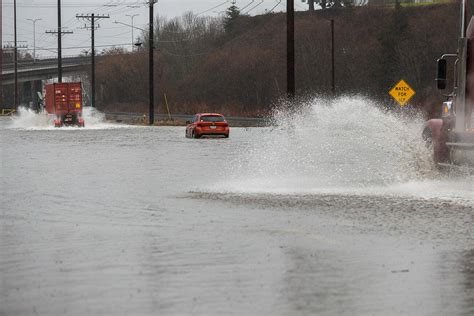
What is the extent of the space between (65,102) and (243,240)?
52.3 meters

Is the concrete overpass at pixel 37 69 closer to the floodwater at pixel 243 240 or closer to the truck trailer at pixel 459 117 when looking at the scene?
the floodwater at pixel 243 240

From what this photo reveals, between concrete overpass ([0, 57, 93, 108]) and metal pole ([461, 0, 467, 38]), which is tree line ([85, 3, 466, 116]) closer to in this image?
concrete overpass ([0, 57, 93, 108])

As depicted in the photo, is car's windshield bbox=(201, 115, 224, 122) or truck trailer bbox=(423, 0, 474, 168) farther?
car's windshield bbox=(201, 115, 224, 122)

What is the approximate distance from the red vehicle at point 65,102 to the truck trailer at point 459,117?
44.5 m

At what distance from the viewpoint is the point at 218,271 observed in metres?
9.58

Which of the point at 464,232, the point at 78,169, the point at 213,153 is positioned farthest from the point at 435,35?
the point at 464,232

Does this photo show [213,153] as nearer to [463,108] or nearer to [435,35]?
[463,108]

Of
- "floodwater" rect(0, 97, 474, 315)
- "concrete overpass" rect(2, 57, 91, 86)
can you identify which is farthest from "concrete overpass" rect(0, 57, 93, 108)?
"floodwater" rect(0, 97, 474, 315)

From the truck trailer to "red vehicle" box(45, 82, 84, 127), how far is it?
4447 cm

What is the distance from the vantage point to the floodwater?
8172mm

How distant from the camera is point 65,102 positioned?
6284 cm

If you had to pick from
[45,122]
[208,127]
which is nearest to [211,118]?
[208,127]

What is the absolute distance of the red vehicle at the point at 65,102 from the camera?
62.1 m

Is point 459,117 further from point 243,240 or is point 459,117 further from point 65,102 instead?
point 65,102
